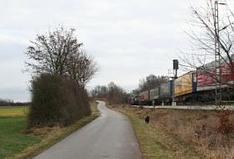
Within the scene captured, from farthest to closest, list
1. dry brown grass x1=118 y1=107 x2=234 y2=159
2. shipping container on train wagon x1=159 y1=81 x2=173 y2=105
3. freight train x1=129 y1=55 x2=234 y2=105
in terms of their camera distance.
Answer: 1. shipping container on train wagon x1=159 y1=81 x2=173 y2=105
2. freight train x1=129 y1=55 x2=234 y2=105
3. dry brown grass x1=118 y1=107 x2=234 y2=159

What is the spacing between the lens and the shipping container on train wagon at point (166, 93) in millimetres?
66756

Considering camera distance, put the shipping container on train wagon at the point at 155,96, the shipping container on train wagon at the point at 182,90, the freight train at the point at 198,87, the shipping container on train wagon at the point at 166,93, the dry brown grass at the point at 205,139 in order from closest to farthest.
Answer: the dry brown grass at the point at 205,139
the freight train at the point at 198,87
the shipping container on train wagon at the point at 182,90
the shipping container on train wagon at the point at 166,93
the shipping container on train wagon at the point at 155,96

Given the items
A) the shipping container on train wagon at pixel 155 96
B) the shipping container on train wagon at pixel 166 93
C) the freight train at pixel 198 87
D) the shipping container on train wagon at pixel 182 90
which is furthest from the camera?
the shipping container on train wagon at pixel 155 96

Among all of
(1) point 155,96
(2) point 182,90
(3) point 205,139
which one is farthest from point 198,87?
(1) point 155,96

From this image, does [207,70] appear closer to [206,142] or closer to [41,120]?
[206,142]

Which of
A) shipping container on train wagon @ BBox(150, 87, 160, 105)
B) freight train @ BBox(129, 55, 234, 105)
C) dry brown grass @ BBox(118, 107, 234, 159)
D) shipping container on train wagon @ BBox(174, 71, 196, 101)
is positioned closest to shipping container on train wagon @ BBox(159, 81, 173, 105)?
freight train @ BBox(129, 55, 234, 105)

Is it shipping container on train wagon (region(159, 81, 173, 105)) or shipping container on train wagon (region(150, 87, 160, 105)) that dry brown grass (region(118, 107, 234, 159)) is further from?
shipping container on train wagon (region(150, 87, 160, 105))

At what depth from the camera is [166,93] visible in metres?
70.9

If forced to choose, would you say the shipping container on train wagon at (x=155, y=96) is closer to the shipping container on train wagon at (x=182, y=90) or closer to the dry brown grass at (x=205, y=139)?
the shipping container on train wagon at (x=182, y=90)

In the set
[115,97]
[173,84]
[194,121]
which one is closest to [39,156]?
[194,121]

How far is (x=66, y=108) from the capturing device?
37281 mm

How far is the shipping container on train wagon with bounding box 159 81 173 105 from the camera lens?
6676 centimetres

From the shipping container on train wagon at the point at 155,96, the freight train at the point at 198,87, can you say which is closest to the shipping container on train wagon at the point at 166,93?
the freight train at the point at 198,87

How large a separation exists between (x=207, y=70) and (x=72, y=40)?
38601 mm
